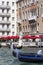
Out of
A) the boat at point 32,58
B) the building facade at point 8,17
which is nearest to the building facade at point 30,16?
the building facade at point 8,17

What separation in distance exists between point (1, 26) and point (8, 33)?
8.27 feet

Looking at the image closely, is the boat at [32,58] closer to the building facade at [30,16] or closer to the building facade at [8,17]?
the building facade at [30,16]

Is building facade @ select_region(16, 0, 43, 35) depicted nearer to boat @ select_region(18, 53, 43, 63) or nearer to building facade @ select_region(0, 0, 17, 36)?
building facade @ select_region(0, 0, 17, 36)

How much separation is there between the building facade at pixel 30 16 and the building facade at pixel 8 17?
7.09m

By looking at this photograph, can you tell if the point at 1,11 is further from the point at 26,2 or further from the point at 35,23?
the point at 35,23

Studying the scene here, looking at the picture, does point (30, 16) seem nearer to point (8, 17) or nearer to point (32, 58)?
point (8, 17)

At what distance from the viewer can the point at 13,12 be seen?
74.6 meters

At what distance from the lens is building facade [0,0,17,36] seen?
74.1 meters

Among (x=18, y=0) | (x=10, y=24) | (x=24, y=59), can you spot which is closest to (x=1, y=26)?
(x=10, y=24)

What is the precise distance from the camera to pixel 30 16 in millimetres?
62125

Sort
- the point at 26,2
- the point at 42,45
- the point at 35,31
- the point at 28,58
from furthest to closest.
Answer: the point at 26,2
the point at 35,31
the point at 42,45
the point at 28,58

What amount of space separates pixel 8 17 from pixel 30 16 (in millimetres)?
13587

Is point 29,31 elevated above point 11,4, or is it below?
below

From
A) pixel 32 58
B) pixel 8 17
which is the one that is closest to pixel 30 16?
pixel 8 17
